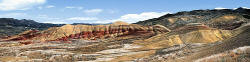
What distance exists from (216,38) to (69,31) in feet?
268

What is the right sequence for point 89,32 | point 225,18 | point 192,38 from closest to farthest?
point 192,38 → point 89,32 → point 225,18

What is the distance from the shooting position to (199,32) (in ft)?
283

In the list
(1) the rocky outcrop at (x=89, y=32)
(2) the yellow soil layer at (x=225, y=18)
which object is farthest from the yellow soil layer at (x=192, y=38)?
(2) the yellow soil layer at (x=225, y=18)

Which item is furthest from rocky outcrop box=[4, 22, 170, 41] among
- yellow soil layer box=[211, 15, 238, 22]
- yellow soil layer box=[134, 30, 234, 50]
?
yellow soil layer box=[134, 30, 234, 50]

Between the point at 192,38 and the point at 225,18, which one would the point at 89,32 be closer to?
the point at 192,38

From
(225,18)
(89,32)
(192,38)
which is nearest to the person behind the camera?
(192,38)

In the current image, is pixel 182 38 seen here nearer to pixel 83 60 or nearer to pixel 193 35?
pixel 193 35

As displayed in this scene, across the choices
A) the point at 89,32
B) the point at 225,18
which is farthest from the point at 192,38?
the point at 225,18

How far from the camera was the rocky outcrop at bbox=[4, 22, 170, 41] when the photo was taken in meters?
135

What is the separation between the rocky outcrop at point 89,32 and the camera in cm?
13538

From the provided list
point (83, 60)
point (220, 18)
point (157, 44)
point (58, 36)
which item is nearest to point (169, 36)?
point (157, 44)

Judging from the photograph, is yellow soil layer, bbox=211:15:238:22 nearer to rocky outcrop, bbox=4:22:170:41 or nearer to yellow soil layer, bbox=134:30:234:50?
rocky outcrop, bbox=4:22:170:41

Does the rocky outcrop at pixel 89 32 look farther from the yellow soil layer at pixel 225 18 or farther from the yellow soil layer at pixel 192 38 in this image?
the yellow soil layer at pixel 192 38

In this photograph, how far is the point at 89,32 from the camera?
146 m
